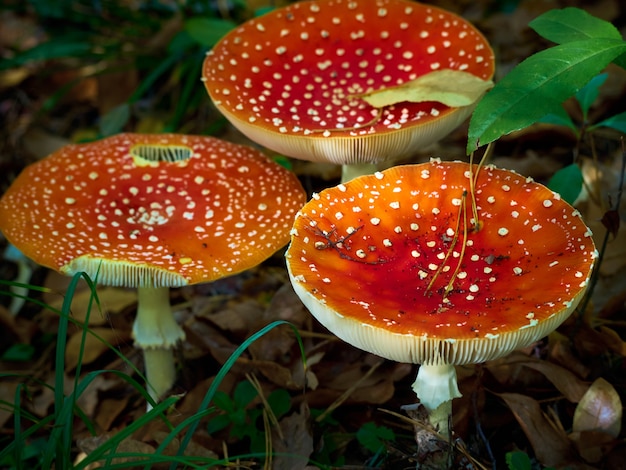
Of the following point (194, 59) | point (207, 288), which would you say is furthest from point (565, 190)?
Result: point (194, 59)

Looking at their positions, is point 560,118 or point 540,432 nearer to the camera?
point 540,432

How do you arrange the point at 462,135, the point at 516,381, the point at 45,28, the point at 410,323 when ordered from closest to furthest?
the point at 410,323 → the point at 516,381 → the point at 462,135 → the point at 45,28

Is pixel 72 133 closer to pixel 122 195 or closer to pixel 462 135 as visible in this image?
pixel 122 195

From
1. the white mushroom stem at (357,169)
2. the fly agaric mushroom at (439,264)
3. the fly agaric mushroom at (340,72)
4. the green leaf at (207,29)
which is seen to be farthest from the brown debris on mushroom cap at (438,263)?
the green leaf at (207,29)

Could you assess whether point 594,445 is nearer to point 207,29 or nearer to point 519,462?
point 519,462

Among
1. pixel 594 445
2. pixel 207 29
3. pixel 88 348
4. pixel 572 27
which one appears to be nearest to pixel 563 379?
pixel 594 445
